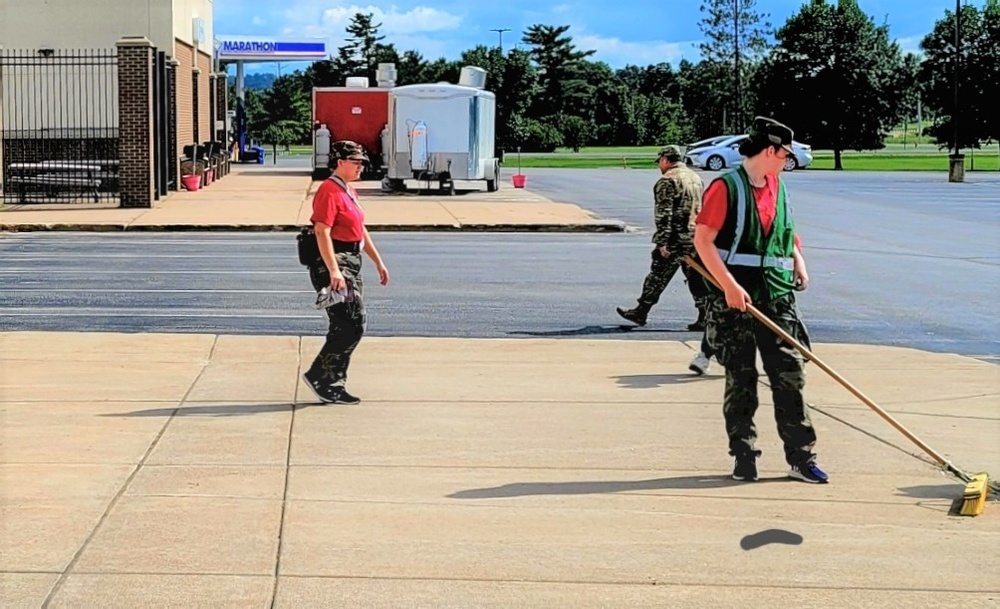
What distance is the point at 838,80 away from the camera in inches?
2544

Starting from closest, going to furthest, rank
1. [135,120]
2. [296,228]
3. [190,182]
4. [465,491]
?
[465,491]
[296,228]
[135,120]
[190,182]

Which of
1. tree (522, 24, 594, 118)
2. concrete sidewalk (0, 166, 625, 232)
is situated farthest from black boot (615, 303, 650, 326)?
tree (522, 24, 594, 118)

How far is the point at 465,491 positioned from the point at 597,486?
2.21ft

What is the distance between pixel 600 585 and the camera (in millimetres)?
5645

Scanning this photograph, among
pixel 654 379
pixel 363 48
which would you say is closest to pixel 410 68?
pixel 363 48

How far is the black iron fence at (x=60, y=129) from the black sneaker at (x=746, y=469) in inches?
1005

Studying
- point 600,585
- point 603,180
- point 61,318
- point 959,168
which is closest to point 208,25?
point 603,180

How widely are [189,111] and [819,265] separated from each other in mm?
24667

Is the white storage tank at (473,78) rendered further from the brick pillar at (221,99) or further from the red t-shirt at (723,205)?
the red t-shirt at (723,205)

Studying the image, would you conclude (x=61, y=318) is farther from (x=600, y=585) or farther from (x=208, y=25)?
(x=208, y=25)

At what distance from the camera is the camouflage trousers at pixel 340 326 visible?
8977 mm

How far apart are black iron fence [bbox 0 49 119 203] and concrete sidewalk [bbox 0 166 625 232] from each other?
1.81 metres

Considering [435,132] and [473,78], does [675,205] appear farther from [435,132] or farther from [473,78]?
[473,78]

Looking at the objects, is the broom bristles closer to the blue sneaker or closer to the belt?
the blue sneaker
